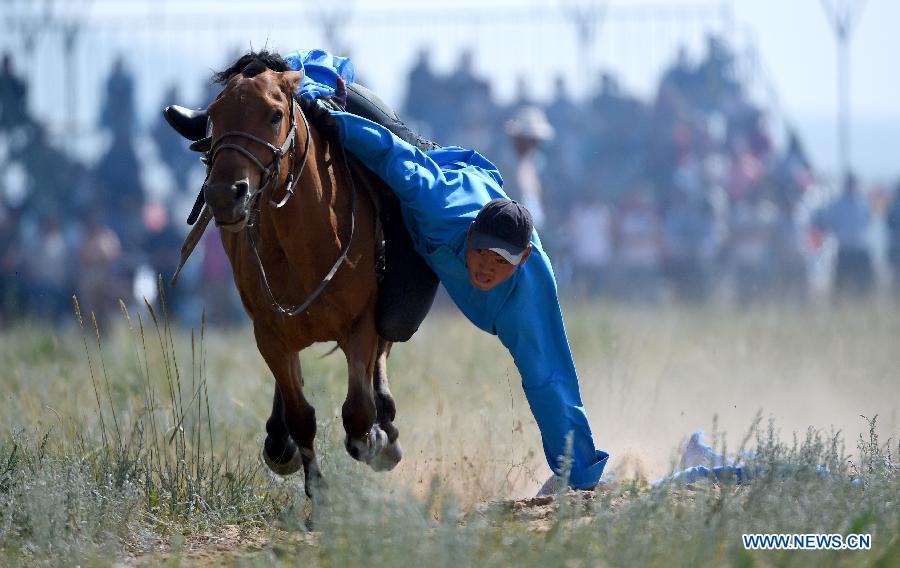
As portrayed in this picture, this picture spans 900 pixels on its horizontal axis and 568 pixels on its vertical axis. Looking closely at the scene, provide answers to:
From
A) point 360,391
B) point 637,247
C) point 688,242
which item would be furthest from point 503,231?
point 688,242

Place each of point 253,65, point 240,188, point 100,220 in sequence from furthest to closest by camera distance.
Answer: point 100,220 < point 253,65 < point 240,188

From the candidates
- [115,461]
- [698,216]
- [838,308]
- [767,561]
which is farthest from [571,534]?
[698,216]

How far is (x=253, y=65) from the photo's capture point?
17.5 feet

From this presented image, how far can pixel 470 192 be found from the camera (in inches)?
238

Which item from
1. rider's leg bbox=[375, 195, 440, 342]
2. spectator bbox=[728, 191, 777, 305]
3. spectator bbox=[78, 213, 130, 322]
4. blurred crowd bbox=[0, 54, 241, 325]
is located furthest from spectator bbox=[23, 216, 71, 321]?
rider's leg bbox=[375, 195, 440, 342]

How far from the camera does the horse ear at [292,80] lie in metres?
5.35

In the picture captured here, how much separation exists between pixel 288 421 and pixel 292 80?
5.56ft

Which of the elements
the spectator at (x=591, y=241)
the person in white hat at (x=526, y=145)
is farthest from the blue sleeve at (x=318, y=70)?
the spectator at (x=591, y=241)

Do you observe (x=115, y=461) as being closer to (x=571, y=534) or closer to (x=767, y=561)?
(x=571, y=534)

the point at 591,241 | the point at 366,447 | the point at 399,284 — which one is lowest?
the point at 366,447

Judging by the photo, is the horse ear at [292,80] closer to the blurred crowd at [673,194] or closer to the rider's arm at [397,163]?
the rider's arm at [397,163]

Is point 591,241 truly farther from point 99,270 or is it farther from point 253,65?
Answer: point 253,65

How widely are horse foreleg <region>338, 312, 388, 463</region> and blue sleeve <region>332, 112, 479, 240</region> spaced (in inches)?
20.9

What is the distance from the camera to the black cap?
18.5 ft
